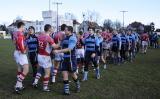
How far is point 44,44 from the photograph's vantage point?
1119 centimetres

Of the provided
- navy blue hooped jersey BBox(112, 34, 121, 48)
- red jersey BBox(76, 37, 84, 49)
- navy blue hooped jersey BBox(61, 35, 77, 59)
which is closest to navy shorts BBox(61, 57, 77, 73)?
navy blue hooped jersey BBox(61, 35, 77, 59)

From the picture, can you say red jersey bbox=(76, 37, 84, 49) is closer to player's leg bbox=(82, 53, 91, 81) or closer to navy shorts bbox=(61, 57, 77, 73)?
player's leg bbox=(82, 53, 91, 81)

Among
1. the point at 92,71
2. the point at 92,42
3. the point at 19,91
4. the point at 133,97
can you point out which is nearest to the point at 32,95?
the point at 19,91

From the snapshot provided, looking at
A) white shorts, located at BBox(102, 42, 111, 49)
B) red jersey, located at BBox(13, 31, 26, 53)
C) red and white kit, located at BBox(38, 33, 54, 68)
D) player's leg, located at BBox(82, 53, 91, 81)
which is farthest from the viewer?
white shorts, located at BBox(102, 42, 111, 49)

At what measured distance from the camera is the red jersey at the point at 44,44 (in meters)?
11.1

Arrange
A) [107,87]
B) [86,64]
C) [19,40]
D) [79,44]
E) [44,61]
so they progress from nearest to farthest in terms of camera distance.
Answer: [19,40]
[44,61]
[107,87]
[86,64]
[79,44]

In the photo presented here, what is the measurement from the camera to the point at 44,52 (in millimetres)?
11297

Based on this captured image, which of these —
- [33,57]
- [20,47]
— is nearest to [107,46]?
[33,57]

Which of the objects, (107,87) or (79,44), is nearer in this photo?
(107,87)

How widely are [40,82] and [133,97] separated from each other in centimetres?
409

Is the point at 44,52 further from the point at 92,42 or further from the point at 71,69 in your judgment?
the point at 92,42

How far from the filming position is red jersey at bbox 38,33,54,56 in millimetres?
11078

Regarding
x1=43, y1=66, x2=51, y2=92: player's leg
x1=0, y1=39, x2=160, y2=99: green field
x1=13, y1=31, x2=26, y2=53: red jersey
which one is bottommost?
x1=0, y1=39, x2=160, y2=99: green field

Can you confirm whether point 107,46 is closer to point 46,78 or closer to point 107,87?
point 107,87
